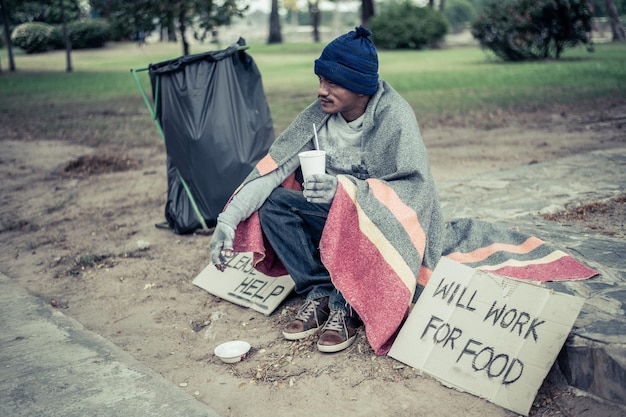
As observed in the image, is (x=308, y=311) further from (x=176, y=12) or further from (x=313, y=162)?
(x=176, y=12)

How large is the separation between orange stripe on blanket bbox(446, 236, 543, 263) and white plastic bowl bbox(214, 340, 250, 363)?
1.04 m

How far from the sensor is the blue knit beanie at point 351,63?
2912mm

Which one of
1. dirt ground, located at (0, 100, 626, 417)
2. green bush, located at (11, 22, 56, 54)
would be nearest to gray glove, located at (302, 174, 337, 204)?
dirt ground, located at (0, 100, 626, 417)

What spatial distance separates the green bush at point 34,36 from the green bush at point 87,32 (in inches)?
36.3

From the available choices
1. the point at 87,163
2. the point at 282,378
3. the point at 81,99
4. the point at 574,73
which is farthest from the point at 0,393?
the point at 574,73

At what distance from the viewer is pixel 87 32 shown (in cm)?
3114

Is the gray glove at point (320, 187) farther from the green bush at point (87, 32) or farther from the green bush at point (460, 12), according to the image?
the green bush at point (460, 12)

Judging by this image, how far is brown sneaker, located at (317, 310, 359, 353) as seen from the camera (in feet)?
9.51

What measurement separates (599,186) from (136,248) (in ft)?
10.7

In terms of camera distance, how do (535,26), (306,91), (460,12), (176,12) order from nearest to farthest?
(176,12)
(306,91)
(535,26)
(460,12)

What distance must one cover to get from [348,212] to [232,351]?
2.70 feet

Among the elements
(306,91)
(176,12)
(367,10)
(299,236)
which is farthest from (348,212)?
(367,10)

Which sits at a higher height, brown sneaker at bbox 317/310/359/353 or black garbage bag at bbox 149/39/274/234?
black garbage bag at bbox 149/39/274/234

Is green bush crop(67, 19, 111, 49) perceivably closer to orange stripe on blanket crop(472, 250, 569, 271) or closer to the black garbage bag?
the black garbage bag
